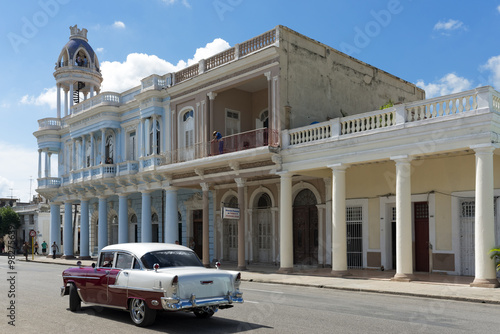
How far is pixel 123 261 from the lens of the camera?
1009 centimetres

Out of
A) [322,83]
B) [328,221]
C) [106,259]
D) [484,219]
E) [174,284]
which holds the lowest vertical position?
[174,284]

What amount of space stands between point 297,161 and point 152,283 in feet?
39.3

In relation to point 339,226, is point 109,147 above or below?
above

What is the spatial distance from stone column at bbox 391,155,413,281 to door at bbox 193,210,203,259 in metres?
14.2

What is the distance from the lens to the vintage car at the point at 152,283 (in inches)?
350

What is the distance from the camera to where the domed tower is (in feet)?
125

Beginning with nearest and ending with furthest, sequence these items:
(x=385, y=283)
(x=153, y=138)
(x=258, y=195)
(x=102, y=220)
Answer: (x=385, y=283), (x=258, y=195), (x=153, y=138), (x=102, y=220)

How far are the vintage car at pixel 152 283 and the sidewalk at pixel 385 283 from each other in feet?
20.6

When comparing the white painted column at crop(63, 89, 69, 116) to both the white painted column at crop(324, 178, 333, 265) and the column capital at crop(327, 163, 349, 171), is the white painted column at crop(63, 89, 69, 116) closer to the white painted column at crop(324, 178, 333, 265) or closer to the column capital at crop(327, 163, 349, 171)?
the white painted column at crop(324, 178, 333, 265)

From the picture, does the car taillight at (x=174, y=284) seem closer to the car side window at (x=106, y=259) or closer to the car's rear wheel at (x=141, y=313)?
the car's rear wheel at (x=141, y=313)

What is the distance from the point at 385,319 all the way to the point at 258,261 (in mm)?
16473

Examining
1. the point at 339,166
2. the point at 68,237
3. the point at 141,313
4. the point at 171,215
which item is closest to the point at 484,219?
the point at 339,166

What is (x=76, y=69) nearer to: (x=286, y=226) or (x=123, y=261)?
(x=286, y=226)

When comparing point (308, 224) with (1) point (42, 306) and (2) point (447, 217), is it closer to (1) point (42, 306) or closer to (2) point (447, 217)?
(2) point (447, 217)
